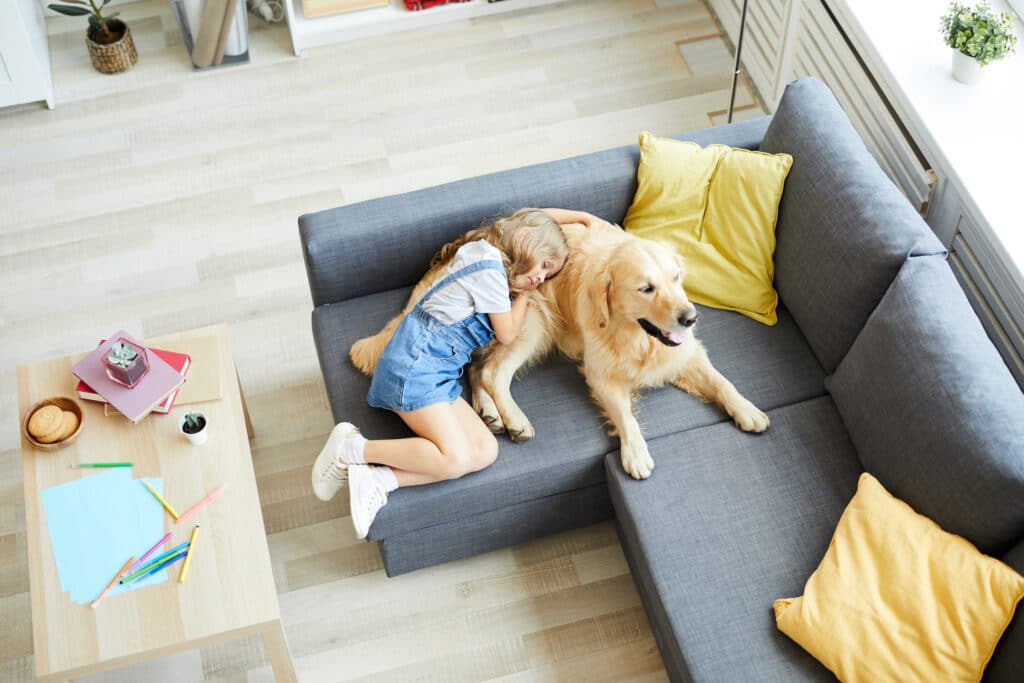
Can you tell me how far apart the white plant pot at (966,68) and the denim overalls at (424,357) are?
4.26 feet

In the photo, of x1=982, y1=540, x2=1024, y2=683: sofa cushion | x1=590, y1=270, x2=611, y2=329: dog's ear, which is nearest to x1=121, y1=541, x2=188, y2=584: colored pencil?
x1=590, y1=270, x2=611, y2=329: dog's ear

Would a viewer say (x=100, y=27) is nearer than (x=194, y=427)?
No

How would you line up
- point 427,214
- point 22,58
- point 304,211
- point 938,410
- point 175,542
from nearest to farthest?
point 938,410, point 175,542, point 427,214, point 304,211, point 22,58

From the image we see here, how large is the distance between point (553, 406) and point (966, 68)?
4.47 ft

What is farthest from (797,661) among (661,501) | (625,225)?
(625,225)

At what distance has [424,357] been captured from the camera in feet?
7.83

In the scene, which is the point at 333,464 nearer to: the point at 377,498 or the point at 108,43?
the point at 377,498

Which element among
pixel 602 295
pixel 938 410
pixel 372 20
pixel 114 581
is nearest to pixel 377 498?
pixel 114 581

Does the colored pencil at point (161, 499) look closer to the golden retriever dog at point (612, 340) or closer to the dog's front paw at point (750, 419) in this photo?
the golden retriever dog at point (612, 340)

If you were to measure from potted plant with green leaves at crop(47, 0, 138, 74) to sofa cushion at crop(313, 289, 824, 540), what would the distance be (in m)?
1.75

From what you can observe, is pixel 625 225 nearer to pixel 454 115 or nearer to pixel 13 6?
pixel 454 115

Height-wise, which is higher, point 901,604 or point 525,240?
point 525,240

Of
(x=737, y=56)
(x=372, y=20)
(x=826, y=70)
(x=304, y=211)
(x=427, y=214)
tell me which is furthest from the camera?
(x=372, y=20)

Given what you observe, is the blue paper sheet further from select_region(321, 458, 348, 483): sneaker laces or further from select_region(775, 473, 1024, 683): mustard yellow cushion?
select_region(775, 473, 1024, 683): mustard yellow cushion
